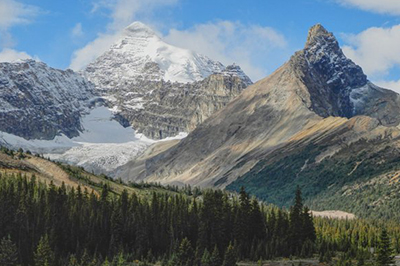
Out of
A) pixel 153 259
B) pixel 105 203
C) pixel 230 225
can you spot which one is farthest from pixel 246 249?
pixel 105 203

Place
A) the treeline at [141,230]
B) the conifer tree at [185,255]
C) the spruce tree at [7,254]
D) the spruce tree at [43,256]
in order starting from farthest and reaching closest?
the treeline at [141,230] → the conifer tree at [185,255] → the spruce tree at [7,254] → the spruce tree at [43,256]

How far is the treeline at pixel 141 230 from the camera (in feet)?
497

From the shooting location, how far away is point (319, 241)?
184 meters

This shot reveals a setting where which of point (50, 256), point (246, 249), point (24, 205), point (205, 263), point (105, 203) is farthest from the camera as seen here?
point (105, 203)

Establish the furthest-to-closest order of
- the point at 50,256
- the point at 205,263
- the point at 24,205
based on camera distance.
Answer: the point at 24,205
the point at 205,263
the point at 50,256

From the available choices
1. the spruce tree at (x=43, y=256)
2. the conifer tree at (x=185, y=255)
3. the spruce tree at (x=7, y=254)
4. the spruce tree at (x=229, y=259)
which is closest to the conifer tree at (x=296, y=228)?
the spruce tree at (x=229, y=259)

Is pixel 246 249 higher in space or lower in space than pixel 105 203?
lower

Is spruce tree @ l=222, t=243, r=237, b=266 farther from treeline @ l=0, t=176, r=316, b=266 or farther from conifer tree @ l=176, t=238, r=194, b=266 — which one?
conifer tree @ l=176, t=238, r=194, b=266

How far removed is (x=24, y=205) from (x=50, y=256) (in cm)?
3016

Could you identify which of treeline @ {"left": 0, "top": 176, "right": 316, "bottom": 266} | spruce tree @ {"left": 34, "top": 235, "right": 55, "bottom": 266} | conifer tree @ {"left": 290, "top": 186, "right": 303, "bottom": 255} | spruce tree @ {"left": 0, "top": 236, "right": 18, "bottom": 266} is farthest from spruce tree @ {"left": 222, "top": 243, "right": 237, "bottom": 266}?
spruce tree @ {"left": 0, "top": 236, "right": 18, "bottom": 266}

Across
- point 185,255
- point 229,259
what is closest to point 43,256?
point 185,255

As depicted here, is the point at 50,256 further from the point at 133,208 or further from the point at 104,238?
the point at 133,208

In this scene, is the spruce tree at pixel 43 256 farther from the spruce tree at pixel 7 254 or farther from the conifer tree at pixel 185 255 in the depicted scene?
the conifer tree at pixel 185 255

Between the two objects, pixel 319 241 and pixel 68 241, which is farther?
pixel 319 241
